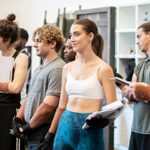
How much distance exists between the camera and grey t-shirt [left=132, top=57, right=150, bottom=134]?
6.81 ft

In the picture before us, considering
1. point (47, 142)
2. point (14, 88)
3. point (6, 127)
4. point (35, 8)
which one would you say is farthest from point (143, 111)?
point (35, 8)

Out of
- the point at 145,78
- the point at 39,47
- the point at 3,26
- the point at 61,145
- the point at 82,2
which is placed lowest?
the point at 61,145

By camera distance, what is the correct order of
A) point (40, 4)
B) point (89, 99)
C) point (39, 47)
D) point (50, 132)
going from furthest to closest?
1. point (40, 4)
2. point (39, 47)
3. point (50, 132)
4. point (89, 99)

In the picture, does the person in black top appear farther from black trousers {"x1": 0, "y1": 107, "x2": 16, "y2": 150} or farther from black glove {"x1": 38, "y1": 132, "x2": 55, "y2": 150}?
black glove {"x1": 38, "y1": 132, "x2": 55, "y2": 150}

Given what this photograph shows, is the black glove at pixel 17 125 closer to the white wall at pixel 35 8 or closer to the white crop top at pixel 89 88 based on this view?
the white crop top at pixel 89 88

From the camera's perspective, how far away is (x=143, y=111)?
209 cm

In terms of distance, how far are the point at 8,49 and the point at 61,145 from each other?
928 mm

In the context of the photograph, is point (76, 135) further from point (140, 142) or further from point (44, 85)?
point (140, 142)

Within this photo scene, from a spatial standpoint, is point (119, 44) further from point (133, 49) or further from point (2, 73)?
point (2, 73)

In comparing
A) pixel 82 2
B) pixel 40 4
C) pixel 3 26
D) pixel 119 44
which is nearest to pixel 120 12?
pixel 119 44

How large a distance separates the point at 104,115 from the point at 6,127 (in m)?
1.02

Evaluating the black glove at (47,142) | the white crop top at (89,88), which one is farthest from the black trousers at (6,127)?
the white crop top at (89,88)

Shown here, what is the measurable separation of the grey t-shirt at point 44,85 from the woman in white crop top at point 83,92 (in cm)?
10

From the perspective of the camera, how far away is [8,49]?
239 centimetres
